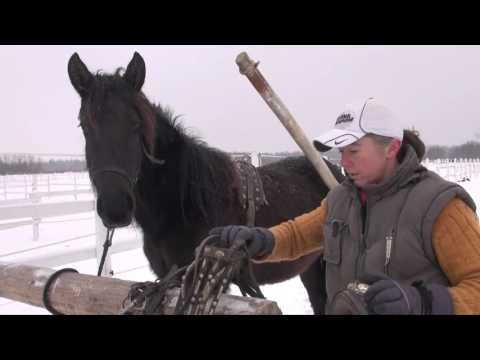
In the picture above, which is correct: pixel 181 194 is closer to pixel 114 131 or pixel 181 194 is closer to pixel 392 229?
pixel 114 131

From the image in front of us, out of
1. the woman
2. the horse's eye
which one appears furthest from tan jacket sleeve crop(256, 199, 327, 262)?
the horse's eye

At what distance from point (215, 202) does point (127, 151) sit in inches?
28.3

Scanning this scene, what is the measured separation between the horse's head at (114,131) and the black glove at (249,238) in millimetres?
809

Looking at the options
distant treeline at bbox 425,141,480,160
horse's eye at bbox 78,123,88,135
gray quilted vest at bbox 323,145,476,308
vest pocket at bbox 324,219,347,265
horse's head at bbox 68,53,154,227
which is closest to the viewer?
gray quilted vest at bbox 323,145,476,308

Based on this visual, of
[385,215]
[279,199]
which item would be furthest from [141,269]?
[385,215]

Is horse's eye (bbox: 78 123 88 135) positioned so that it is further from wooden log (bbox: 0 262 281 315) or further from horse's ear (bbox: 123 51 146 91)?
wooden log (bbox: 0 262 281 315)

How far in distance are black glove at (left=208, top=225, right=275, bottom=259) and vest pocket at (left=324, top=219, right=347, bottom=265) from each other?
26cm

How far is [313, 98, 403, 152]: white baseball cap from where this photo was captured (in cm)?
140

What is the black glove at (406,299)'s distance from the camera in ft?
3.18

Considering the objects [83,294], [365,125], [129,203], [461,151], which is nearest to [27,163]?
[129,203]

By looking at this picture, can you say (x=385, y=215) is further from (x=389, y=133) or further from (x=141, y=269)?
(x=141, y=269)

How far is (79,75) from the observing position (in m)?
2.37

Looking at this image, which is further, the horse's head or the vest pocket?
the horse's head

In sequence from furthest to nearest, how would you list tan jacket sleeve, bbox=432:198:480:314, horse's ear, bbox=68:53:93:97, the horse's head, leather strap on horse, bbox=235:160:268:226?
leather strap on horse, bbox=235:160:268:226, horse's ear, bbox=68:53:93:97, the horse's head, tan jacket sleeve, bbox=432:198:480:314
